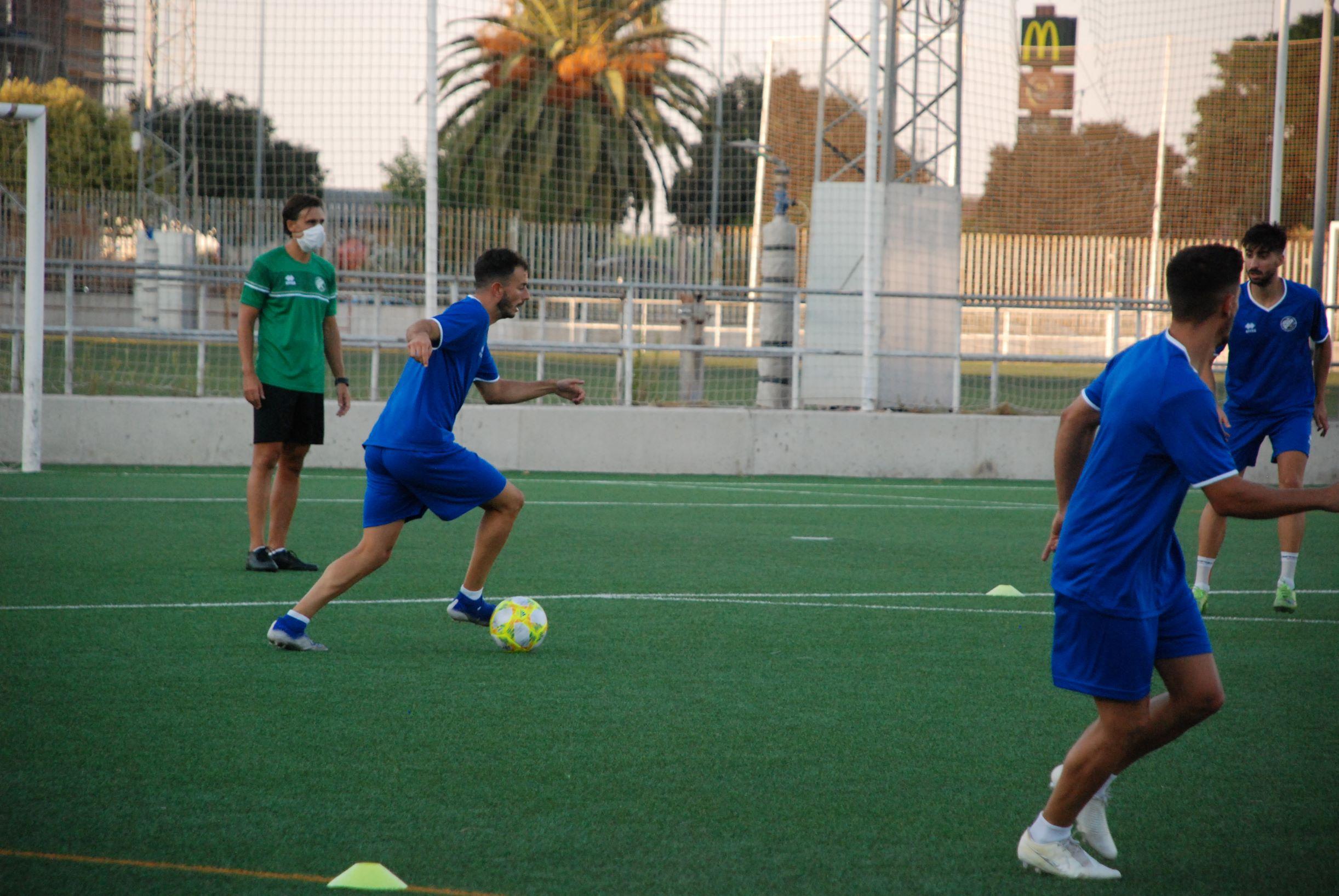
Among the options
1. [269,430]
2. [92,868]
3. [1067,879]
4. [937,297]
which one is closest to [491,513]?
[269,430]

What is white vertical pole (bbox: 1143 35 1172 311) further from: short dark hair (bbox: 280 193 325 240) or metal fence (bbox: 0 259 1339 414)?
short dark hair (bbox: 280 193 325 240)

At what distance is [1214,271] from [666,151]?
74.1ft

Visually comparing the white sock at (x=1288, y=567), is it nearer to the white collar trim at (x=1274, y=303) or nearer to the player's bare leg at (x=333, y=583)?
the white collar trim at (x=1274, y=303)

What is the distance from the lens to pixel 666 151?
25234 millimetres

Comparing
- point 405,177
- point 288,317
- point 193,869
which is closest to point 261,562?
point 288,317

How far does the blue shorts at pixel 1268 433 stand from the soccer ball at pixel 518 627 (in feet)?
12.8

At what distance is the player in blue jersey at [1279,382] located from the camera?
730 centimetres

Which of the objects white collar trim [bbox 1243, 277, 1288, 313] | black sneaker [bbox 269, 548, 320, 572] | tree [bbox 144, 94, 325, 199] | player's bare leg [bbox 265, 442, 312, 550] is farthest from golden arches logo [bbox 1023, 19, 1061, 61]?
black sneaker [bbox 269, 548, 320, 572]

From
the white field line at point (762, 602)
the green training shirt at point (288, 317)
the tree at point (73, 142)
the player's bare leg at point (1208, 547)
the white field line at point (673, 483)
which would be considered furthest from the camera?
the tree at point (73, 142)

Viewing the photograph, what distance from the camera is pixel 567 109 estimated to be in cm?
2194

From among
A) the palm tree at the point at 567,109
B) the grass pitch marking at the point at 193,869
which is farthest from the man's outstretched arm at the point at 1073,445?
the palm tree at the point at 567,109

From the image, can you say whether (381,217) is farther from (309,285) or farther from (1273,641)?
(1273,641)

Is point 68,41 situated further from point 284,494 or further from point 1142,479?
point 1142,479

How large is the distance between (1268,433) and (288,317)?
18.1 ft
